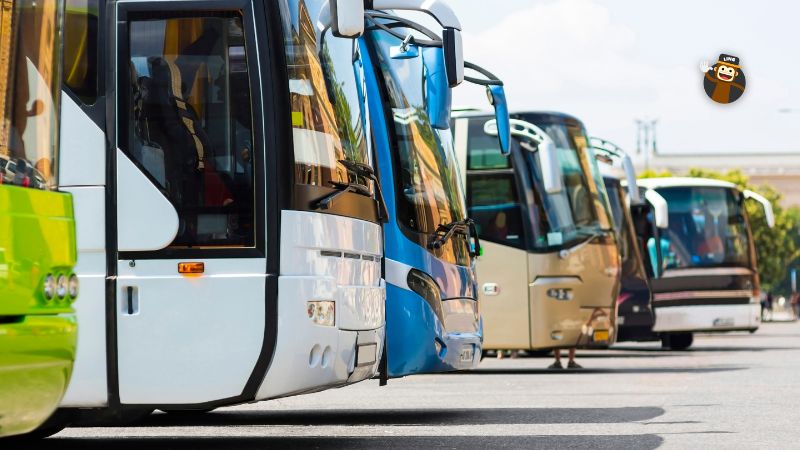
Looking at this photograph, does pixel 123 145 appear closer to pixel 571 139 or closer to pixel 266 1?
pixel 266 1

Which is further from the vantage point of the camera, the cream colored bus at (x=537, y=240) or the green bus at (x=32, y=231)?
the cream colored bus at (x=537, y=240)

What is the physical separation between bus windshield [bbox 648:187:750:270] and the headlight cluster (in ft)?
75.9

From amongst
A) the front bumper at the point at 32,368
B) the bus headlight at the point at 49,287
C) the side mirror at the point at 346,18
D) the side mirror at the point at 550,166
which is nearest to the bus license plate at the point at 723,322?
the side mirror at the point at 550,166

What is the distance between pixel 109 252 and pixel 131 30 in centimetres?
116

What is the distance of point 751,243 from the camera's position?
1173 inches

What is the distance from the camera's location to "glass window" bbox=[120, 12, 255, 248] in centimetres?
839

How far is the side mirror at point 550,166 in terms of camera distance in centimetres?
1819

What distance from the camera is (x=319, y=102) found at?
8.90 metres

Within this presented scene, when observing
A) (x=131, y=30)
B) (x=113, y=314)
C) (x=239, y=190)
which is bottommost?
(x=113, y=314)

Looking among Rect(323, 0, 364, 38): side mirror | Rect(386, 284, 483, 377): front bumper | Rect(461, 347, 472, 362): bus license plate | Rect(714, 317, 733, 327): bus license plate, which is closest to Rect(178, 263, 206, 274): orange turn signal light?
Rect(323, 0, 364, 38): side mirror

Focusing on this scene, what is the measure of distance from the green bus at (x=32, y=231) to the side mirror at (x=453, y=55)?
11.6ft

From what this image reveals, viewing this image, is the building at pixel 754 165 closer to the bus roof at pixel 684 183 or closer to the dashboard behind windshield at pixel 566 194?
the bus roof at pixel 684 183

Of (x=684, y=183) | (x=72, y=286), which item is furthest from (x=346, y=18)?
(x=684, y=183)

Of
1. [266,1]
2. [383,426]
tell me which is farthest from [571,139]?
[266,1]
